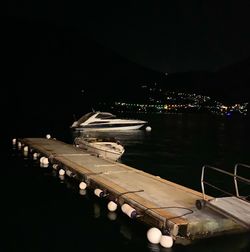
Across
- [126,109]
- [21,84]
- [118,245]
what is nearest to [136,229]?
[118,245]

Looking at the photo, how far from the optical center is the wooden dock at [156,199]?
9.89 meters

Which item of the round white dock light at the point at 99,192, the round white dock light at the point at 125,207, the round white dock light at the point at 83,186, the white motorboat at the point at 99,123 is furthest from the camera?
the white motorboat at the point at 99,123

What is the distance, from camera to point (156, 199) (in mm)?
11727

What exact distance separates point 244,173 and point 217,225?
44.9ft

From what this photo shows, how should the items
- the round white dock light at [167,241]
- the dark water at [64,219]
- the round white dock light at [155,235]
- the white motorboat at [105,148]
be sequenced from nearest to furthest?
the round white dock light at [167,241] → the round white dock light at [155,235] → the dark water at [64,219] → the white motorboat at [105,148]

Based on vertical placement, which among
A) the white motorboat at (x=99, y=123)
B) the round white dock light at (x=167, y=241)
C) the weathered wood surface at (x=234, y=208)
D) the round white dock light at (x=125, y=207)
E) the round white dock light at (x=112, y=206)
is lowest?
the white motorboat at (x=99, y=123)

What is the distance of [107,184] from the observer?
1381cm

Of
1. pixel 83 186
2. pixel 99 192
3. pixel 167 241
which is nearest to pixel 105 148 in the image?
pixel 83 186

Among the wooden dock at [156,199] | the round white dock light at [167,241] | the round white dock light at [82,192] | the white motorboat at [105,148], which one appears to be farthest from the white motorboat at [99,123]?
the round white dock light at [167,241]

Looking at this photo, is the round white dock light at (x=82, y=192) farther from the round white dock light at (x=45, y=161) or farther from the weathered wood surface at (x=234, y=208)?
the round white dock light at (x=45, y=161)

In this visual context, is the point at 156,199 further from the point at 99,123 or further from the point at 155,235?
the point at 99,123

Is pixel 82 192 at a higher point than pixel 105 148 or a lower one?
lower

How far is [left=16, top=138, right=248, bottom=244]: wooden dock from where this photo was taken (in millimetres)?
9891

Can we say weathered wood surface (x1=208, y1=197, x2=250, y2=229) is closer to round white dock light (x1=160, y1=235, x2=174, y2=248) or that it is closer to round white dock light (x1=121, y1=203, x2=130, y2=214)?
round white dock light (x1=160, y1=235, x2=174, y2=248)
